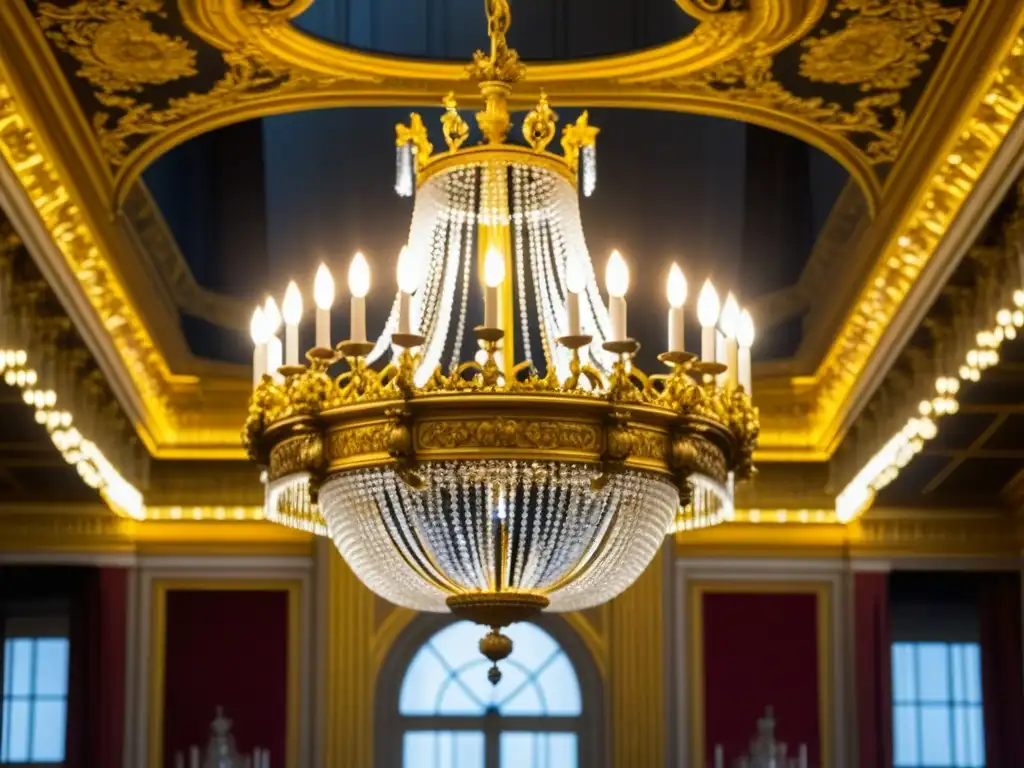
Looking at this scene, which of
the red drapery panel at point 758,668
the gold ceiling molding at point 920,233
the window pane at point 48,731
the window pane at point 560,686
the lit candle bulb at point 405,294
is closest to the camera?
the lit candle bulb at point 405,294

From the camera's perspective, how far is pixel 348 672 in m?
9.76

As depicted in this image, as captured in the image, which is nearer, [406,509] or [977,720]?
[406,509]

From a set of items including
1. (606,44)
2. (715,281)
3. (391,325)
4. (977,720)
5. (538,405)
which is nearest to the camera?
(538,405)

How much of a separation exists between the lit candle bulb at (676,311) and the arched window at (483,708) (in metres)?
4.62

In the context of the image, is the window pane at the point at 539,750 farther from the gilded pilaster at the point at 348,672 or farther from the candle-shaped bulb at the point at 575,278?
the candle-shaped bulb at the point at 575,278

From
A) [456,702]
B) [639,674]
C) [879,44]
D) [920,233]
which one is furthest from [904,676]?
[879,44]

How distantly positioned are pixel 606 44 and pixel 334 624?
3.63 meters

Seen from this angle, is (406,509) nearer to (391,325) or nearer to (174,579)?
(391,325)

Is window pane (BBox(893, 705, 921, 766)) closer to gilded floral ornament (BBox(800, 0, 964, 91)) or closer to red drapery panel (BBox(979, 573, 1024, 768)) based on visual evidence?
red drapery panel (BBox(979, 573, 1024, 768))

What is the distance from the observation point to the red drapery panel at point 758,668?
9.79 meters

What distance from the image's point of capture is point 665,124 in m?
8.66

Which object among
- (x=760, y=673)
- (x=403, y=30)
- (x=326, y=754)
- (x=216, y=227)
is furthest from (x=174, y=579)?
(x=403, y=30)

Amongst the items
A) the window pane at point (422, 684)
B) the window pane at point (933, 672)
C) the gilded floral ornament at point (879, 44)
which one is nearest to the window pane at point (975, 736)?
the window pane at point (933, 672)

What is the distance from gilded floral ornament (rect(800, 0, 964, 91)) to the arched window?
3729 millimetres
